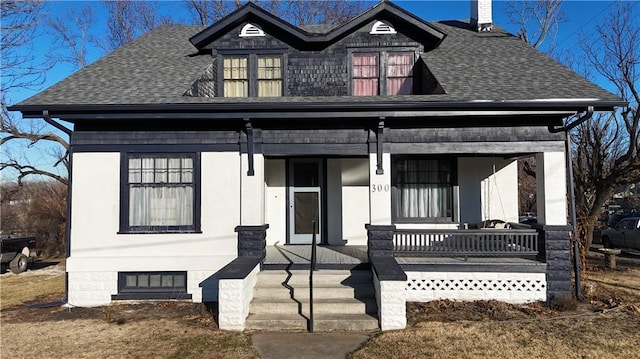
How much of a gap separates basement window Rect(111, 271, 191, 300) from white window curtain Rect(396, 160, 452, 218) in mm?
5153

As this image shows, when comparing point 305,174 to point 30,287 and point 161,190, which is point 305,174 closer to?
point 161,190

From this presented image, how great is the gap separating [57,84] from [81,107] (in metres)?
1.91

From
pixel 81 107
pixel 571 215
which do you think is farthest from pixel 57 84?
pixel 571 215

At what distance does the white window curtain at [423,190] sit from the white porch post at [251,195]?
141 inches

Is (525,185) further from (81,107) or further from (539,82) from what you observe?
(81,107)

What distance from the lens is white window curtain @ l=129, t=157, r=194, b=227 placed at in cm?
822

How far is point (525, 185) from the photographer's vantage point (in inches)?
1560

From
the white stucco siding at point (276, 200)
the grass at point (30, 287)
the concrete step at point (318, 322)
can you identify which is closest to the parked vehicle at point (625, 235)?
the white stucco siding at point (276, 200)

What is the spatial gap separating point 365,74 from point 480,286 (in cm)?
533

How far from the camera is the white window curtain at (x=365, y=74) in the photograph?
31.4ft

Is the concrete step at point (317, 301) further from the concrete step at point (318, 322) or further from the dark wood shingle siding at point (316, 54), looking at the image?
the dark wood shingle siding at point (316, 54)

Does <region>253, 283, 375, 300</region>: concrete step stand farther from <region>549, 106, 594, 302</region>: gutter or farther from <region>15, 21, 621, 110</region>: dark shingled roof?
<region>549, 106, 594, 302</region>: gutter

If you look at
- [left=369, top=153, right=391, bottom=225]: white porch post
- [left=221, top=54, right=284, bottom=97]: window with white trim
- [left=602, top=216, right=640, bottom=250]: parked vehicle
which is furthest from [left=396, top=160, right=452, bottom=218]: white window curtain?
[left=602, top=216, right=640, bottom=250]: parked vehicle

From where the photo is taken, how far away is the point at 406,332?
6.00 m
